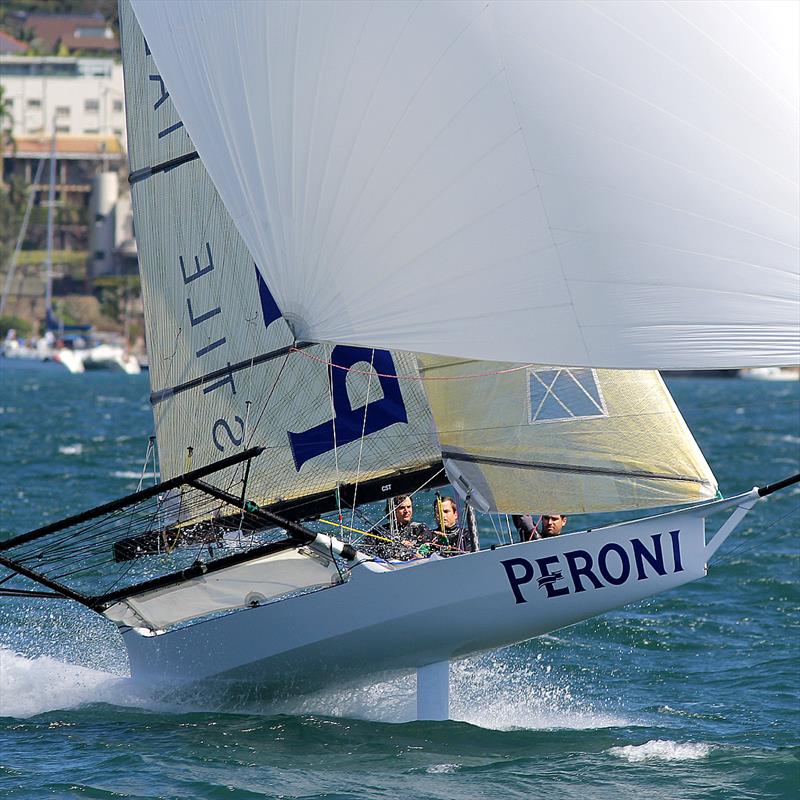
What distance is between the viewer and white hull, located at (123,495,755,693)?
7.82 m

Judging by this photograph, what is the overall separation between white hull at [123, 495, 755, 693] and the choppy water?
431 mm

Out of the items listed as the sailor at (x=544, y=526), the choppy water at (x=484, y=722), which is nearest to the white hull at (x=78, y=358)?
the choppy water at (x=484, y=722)

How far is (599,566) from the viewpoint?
786 cm

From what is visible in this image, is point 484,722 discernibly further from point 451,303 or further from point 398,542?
point 451,303

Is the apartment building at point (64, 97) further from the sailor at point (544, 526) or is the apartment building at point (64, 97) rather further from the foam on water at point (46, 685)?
the sailor at point (544, 526)

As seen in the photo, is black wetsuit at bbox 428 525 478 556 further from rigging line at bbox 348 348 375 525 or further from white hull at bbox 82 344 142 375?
white hull at bbox 82 344 142 375

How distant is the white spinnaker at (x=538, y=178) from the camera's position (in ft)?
22.9

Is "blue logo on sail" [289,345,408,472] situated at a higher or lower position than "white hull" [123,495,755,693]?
higher

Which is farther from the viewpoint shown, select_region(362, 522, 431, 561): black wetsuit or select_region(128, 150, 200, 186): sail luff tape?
select_region(128, 150, 200, 186): sail luff tape

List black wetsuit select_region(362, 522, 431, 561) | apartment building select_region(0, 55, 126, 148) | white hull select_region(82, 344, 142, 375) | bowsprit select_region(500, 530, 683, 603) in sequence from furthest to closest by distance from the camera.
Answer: apartment building select_region(0, 55, 126, 148), white hull select_region(82, 344, 142, 375), black wetsuit select_region(362, 522, 431, 561), bowsprit select_region(500, 530, 683, 603)

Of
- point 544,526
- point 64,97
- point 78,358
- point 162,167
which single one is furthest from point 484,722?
point 64,97

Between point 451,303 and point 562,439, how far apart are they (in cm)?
144

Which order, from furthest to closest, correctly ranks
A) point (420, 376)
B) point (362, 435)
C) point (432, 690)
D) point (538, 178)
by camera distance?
point (362, 435) < point (420, 376) < point (432, 690) < point (538, 178)

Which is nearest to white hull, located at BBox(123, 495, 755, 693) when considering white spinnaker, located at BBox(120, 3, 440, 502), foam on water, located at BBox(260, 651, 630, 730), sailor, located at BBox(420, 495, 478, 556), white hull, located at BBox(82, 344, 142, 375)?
foam on water, located at BBox(260, 651, 630, 730)
